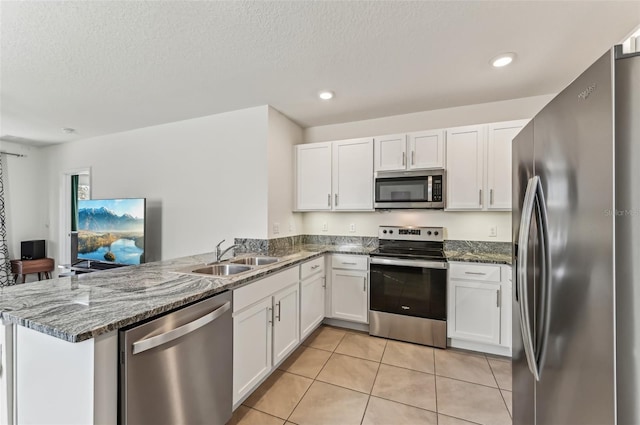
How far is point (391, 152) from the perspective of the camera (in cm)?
298

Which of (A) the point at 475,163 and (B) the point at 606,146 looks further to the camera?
(A) the point at 475,163

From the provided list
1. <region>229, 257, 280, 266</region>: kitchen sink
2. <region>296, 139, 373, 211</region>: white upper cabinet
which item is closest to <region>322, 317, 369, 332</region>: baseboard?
<region>229, 257, 280, 266</region>: kitchen sink

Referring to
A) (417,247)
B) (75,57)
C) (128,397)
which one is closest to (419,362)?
(417,247)

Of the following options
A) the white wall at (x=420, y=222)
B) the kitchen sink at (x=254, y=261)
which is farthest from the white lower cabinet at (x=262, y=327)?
the white wall at (x=420, y=222)

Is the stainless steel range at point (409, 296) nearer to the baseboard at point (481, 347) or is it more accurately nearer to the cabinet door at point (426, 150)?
the baseboard at point (481, 347)

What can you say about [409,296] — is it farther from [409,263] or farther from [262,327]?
[262,327]

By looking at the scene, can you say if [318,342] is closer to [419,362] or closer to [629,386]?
[419,362]

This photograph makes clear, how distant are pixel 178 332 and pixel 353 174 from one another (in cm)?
242

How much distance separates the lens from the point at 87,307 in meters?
1.17

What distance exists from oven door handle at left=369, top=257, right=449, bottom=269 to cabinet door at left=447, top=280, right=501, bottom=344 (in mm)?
201

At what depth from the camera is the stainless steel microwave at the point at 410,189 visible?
9.10 feet

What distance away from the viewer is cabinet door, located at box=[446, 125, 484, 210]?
2.67m

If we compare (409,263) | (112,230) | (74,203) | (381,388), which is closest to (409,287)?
(409,263)

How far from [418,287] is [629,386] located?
82.3 inches
